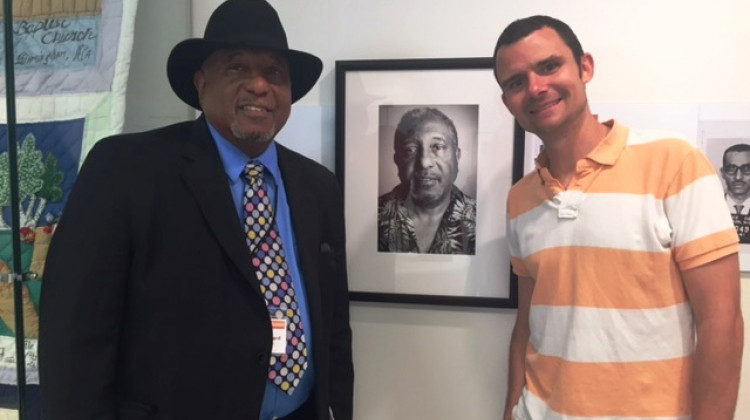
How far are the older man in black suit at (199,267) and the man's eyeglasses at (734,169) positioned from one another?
3.42ft

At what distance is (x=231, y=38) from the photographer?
1.11m

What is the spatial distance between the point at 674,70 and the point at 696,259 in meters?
0.60

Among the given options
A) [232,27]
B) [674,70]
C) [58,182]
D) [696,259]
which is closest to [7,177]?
[58,182]

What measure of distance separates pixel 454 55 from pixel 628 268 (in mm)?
727

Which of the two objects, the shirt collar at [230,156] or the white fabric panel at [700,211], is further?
the shirt collar at [230,156]

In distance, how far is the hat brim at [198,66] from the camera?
1127mm

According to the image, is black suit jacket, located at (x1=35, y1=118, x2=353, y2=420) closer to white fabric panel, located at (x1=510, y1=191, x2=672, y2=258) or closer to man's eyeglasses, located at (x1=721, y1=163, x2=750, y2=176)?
white fabric panel, located at (x1=510, y1=191, x2=672, y2=258)

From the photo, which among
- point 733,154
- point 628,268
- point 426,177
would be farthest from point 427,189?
point 733,154

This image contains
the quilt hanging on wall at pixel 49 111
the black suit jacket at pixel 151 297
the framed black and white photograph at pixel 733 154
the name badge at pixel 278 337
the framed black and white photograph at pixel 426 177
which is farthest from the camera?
the framed black and white photograph at pixel 426 177

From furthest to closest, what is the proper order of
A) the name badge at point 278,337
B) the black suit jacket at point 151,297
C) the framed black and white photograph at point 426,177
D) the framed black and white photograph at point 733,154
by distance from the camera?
1. the framed black and white photograph at point 426,177
2. the framed black and white photograph at point 733,154
3. the name badge at point 278,337
4. the black suit jacket at point 151,297

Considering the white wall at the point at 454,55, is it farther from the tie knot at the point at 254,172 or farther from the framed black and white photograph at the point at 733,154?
the tie knot at the point at 254,172

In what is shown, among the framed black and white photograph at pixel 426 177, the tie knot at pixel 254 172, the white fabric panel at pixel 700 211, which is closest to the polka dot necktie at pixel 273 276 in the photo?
the tie knot at pixel 254 172

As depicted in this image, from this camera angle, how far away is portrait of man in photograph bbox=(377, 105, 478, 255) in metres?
1.48

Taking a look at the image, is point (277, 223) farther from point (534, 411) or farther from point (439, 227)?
point (534, 411)
